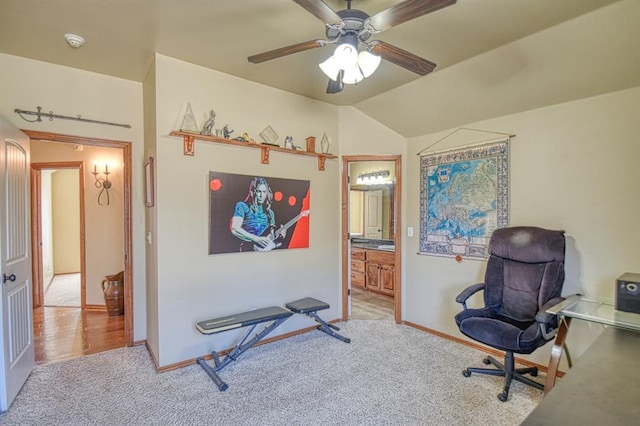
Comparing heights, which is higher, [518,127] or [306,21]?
[306,21]

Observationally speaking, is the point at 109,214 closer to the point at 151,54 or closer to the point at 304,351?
the point at 151,54

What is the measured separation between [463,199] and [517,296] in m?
1.13

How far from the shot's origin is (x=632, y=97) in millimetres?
2494

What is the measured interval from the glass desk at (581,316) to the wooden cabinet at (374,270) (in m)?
2.83

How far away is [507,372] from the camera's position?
2.57 metres

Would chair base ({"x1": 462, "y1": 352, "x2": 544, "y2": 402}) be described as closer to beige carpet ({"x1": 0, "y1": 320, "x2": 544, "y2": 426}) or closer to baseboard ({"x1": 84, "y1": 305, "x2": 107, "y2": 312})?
beige carpet ({"x1": 0, "y1": 320, "x2": 544, "y2": 426})

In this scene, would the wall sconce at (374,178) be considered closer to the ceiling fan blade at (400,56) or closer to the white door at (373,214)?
the white door at (373,214)

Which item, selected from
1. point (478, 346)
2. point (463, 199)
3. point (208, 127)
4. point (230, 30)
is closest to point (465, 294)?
point (478, 346)

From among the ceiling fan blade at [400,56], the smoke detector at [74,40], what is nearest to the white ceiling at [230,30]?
the smoke detector at [74,40]

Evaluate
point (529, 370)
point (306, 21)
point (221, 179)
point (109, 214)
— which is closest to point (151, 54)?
point (221, 179)

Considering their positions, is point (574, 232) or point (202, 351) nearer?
point (574, 232)

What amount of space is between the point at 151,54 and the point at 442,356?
3899 millimetres

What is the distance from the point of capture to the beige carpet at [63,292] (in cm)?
505

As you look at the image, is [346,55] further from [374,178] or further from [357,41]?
[374,178]
